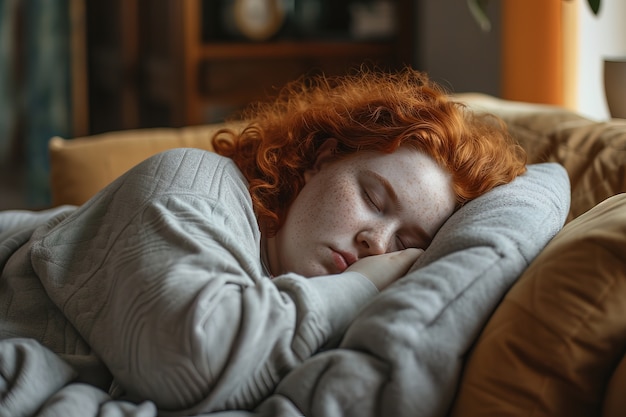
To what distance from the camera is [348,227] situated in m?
1.24

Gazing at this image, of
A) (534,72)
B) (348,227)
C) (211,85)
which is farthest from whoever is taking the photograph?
(211,85)

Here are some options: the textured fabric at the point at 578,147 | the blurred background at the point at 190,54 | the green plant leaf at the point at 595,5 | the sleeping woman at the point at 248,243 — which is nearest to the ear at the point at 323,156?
the sleeping woman at the point at 248,243

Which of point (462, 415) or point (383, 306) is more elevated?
point (383, 306)

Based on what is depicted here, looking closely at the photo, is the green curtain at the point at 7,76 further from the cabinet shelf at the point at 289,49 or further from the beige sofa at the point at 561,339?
the beige sofa at the point at 561,339

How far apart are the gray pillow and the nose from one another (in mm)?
166

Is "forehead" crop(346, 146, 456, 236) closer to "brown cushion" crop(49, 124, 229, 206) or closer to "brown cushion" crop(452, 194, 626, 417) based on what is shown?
"brown cushion" crop(452, 194, 626, 417)

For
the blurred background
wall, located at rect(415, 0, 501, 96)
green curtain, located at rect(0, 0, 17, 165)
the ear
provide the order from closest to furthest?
the ear, wall, located at rect(415, 0, 501, 96), the blurred background, green curtain, located at rect(0, 0, 17, 165)

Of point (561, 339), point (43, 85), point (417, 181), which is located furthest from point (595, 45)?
point (43, 85)

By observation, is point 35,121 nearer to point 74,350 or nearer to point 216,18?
point 216,18

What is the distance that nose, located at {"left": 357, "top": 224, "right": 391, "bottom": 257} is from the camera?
1233 millimetres

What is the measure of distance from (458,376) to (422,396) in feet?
0.19

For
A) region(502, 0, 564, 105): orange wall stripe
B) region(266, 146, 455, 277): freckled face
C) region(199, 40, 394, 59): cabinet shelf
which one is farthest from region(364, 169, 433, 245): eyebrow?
region(199, 40, 394, 59): cabinet shelf

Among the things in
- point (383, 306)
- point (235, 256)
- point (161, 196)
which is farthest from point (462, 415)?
point (161, 196)

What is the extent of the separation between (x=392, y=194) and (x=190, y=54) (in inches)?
87.5
